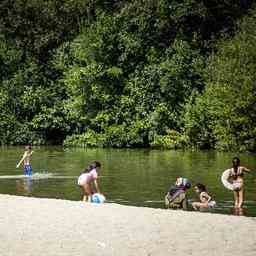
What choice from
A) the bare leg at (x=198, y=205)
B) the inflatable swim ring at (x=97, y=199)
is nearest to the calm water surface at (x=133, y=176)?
the bare leg at (x=198, y=205)

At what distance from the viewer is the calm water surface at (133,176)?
92.5 ft

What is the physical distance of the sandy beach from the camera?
583 inches

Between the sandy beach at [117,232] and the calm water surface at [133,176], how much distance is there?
465 centimetres

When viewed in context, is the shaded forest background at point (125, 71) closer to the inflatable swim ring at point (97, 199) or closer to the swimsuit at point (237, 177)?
the swimsuit at point (237, 177)

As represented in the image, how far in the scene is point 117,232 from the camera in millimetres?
16953

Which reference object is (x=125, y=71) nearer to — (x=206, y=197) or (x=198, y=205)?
(x=206, y=197)

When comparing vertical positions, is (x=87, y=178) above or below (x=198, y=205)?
above

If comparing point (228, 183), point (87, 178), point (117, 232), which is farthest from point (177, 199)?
point (117, 232)

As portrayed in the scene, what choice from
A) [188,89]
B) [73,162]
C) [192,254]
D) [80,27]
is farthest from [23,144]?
[192,254]

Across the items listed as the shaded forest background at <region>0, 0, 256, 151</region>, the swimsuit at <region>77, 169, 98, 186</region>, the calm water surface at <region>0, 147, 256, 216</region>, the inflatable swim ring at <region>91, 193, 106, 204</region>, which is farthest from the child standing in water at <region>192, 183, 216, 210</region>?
the shaded forest background at <region>0, 0, 256, 151</region>

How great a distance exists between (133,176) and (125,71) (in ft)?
118

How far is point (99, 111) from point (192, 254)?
5859 cm

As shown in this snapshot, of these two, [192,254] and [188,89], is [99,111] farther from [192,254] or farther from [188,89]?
[192,254]

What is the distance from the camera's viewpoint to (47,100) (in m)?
77.6
